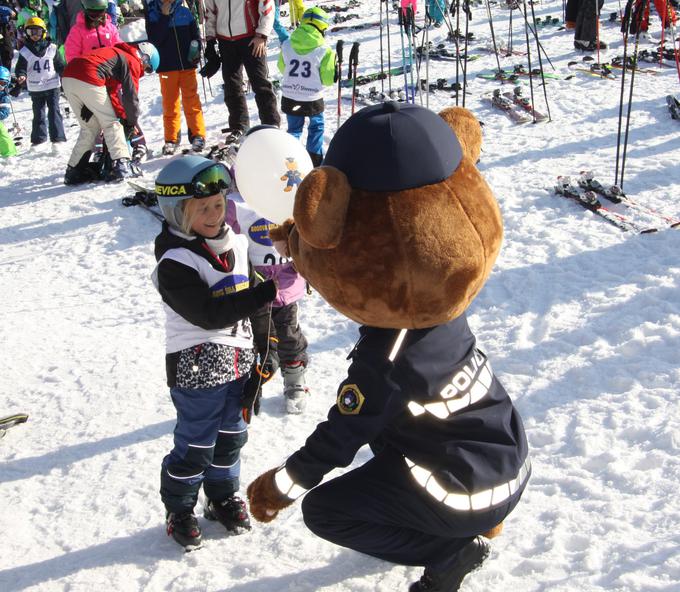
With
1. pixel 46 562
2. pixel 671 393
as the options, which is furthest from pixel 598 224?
pixel 46 562

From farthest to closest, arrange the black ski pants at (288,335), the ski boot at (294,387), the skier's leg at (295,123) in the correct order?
the skier's leg at (295,123) → the ski boot at (294,387) → the black ski pants at (288,335)

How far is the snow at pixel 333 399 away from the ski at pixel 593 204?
87 mm

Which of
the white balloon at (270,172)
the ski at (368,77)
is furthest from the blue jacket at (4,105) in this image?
the white balloon at (270,172)

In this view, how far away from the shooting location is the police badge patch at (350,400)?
2.10 metres

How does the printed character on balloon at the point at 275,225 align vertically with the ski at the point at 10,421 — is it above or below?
above

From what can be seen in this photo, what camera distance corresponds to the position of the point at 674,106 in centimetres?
819

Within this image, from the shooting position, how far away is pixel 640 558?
2.67 metres

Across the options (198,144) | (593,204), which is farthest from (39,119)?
(593,204)

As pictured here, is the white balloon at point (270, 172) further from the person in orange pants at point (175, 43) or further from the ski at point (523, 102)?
the ski at point (523, 102)

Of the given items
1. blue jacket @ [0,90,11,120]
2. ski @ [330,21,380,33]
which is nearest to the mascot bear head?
blue jacket @ [0,90,11,120]

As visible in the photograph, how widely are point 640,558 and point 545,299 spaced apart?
255 cm

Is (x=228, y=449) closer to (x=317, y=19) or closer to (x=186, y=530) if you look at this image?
(x=186, y=530)

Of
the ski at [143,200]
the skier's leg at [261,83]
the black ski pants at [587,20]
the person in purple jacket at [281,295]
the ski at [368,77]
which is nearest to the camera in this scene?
the person in purple jacket at [281,295]

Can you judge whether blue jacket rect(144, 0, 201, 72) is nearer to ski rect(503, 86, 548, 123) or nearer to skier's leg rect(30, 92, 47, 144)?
skier's leg rect(30, 92, 47, 144)
